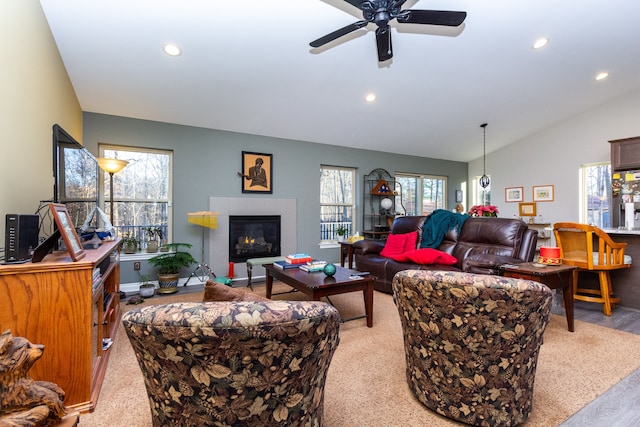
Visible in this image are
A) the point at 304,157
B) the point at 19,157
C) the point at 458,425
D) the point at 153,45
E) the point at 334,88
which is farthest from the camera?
the point at 304,157

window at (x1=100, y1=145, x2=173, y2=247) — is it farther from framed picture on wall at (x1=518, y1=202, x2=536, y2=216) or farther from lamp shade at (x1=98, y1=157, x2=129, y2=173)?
framed picture on wall at (x1=518, y1=202, x2=536, y2=216)

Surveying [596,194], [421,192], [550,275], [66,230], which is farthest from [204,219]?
[596,194]

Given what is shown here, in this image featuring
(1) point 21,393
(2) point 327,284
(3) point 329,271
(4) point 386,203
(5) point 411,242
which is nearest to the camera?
(1) point 21,393

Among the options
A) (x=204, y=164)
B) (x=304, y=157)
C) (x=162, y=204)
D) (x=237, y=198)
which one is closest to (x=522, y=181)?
(x=304, y=157)

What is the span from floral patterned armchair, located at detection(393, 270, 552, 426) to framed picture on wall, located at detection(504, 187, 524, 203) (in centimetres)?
602

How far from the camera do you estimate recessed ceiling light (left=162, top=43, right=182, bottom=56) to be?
2979mm

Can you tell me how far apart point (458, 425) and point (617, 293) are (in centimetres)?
322

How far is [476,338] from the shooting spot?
1452mm

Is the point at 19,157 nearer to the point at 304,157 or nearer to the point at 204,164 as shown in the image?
the point at 204,164

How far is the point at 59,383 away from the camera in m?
1.62

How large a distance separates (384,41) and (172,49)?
6.63ft

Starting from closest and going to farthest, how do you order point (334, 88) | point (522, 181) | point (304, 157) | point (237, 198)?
1. point (334, 88)
2. point (237, 198)
3. point (304, 157)
4. point (522, 181)

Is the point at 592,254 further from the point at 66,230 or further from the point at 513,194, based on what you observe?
the point at 66,230

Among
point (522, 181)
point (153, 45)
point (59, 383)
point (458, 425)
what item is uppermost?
point (153, 45)
